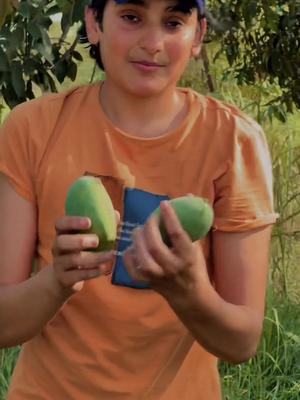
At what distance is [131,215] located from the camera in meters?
1.26

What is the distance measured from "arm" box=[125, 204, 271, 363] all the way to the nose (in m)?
0.25

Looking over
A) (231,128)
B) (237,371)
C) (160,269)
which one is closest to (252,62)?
(237,371)

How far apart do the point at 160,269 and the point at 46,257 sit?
265mm

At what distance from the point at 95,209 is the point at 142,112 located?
0.81 feet

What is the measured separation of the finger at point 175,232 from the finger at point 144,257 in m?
0.03

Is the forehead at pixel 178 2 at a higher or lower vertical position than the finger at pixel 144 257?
higher

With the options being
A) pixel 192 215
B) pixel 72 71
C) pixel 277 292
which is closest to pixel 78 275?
pixel 192 215

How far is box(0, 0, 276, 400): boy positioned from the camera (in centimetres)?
126

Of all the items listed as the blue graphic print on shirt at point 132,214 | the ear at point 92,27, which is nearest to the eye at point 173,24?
the ear at point 92,27

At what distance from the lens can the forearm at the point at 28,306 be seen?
121 cm

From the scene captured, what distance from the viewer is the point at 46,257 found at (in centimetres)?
129

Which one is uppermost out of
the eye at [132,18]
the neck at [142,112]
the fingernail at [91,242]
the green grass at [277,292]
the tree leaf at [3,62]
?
the eye at [132,18]

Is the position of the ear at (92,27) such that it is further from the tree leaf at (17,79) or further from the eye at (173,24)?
the tree leaf at (17,79)

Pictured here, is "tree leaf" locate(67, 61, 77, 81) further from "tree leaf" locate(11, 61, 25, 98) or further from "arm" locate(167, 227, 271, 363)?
"arm" locate(167, 227, 271, 363)
